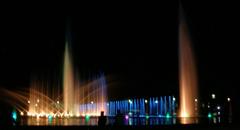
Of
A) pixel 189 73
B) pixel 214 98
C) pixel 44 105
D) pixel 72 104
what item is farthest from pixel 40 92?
pixel 214 98

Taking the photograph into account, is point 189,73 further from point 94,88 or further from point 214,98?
point 214,98

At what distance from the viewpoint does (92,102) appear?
1886 inches

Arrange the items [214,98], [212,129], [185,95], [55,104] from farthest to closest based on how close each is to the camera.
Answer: [214,98] → [55,104] → [185,95] → [212,129]

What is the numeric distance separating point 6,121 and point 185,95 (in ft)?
64.6

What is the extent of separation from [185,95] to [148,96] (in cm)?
5622

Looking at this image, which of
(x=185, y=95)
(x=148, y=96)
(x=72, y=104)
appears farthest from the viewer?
(x=148, y=96)

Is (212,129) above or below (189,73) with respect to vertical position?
below

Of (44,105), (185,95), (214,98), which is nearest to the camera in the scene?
(185,95)

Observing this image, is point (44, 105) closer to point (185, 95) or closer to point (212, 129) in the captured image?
point (185, 95)

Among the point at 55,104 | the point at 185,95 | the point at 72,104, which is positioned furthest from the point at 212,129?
the point at 55,104

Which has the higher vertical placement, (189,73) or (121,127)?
(189,73)

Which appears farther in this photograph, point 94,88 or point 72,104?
point 94,88

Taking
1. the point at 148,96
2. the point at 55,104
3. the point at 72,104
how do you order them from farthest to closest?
the point at 148,96 → the point at 55,104 → the point at 72,104

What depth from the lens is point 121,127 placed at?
49.9ft
